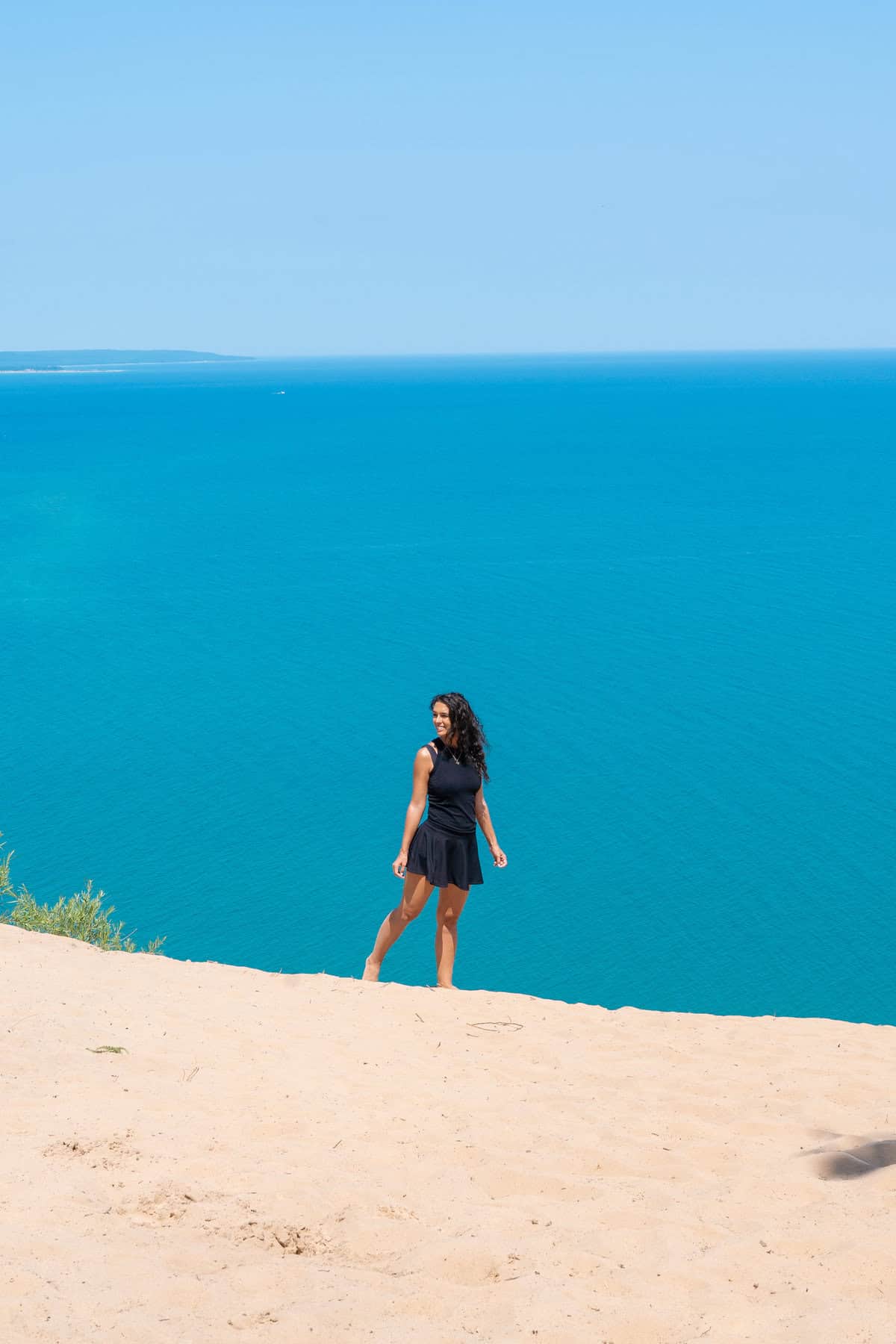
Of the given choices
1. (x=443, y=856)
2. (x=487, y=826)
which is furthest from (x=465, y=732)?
(x=443, y=856)

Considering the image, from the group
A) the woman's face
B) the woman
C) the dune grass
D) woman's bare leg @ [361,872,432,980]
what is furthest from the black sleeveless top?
the dune grass

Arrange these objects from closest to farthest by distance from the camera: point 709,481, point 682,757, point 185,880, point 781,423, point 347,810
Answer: point 185,880 < point 347,810 < point 682,757 < point 709,481 < point 781,423

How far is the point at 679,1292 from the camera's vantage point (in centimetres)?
465

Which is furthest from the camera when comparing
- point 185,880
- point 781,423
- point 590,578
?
point 781,423

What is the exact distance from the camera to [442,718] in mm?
8445

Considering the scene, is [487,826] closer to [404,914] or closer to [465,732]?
[465,732]

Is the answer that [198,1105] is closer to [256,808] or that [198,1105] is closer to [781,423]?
[256,808]

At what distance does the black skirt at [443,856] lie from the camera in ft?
28.7

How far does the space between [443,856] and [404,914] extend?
1.74 feet

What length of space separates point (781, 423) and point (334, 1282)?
120 m

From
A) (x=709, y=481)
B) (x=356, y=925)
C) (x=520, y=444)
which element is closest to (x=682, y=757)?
(x=356, y=925)

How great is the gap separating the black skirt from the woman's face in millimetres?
683

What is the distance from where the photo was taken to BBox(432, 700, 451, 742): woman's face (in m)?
8.41

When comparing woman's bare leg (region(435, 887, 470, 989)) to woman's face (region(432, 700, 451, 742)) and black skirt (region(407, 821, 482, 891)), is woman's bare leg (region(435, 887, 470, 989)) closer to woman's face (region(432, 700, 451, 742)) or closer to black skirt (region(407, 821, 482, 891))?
black skirt (region(407, 821, 482, 891))
